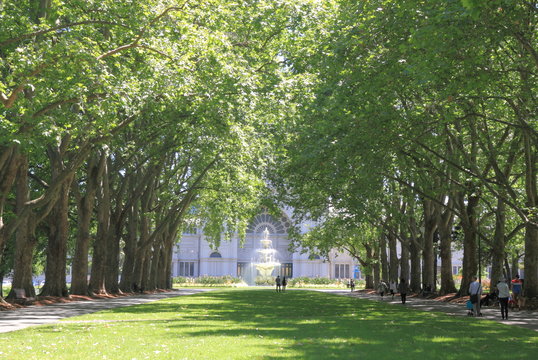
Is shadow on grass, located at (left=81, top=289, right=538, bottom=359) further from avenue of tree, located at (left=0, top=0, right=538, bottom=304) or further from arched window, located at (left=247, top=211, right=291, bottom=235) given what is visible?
arched window, located at (left=247, top=211, right=291, bottom=235)

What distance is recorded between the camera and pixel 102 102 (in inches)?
771

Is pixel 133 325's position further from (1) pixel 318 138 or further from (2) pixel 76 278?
(2) pixel 76 278

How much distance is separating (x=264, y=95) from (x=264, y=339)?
13.8 meters

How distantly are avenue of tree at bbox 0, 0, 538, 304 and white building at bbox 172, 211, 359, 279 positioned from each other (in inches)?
2282

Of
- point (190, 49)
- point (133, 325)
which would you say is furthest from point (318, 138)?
point (133, 325)

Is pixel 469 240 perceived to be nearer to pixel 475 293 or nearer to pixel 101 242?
pixel 475 293

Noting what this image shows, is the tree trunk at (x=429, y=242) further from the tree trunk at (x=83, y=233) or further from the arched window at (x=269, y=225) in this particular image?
the arched window at (x=269, y=225)

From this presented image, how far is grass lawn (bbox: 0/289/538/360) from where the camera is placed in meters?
11.8

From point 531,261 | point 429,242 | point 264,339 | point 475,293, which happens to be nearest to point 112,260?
point 429,242

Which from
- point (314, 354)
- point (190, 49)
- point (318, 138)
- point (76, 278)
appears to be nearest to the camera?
point (314, 354)

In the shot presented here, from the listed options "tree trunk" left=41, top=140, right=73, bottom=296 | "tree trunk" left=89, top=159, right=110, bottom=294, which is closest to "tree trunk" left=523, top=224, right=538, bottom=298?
"tree trunk" left=41, top=140, right=73, bottom=296

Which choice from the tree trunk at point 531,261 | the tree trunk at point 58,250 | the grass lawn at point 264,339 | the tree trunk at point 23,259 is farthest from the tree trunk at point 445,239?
the tree trunk at point 23,259

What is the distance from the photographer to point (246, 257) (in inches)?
3839

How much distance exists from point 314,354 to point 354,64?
1242cm
